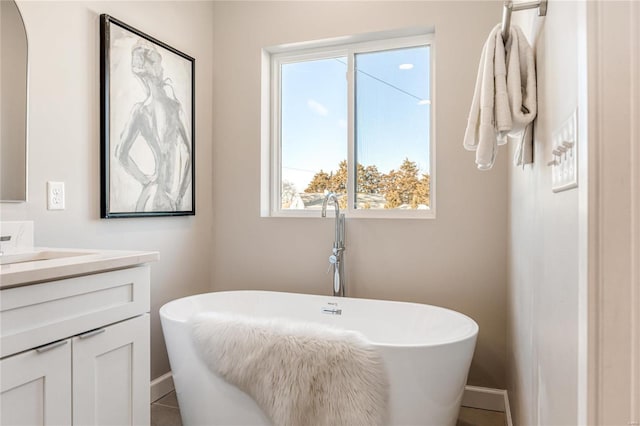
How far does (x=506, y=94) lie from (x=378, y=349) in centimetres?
100

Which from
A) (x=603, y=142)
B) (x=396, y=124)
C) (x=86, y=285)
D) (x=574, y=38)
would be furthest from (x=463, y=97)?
(x=86, y=285)

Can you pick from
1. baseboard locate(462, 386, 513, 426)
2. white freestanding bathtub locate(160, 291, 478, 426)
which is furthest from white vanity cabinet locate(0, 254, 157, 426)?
baseboard locate(462, 386, 513, 426)

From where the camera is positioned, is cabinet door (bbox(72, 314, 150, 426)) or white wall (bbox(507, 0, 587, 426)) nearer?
white wall (bbox(507, 0, 587, 426))

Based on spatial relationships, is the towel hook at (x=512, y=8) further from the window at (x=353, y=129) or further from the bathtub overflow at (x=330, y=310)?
the bathtub overflow at (x=330, y=310)

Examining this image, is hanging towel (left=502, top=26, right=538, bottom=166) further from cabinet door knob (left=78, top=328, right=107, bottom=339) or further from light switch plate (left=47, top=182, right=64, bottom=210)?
light switch plate (left=47, top=182, right=64, bottom=210)

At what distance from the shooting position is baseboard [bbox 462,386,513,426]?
7.57 feet

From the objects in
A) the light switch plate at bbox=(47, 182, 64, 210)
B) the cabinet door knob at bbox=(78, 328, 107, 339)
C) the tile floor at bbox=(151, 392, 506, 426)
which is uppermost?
the light switch plate at bbox=(47, 182, 64, 210)

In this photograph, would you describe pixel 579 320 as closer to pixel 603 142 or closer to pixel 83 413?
pixel 603 142

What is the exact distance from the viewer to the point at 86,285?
131 cm

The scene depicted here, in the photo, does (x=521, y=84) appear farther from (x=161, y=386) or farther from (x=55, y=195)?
(x=161, y=386)

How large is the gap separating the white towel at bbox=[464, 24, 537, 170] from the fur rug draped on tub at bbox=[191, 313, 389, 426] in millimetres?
882

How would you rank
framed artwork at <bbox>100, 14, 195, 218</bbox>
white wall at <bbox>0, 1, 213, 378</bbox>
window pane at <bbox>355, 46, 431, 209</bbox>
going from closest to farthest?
white wall at <bbox>0, 1, 213, 378</bbox> < framed artwork at <bbox>100, 14, 195, 218</bbox> < window pane at <bbox>355, 46, 431, 209</bbox>

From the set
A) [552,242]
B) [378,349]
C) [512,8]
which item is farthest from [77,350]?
[512,8]

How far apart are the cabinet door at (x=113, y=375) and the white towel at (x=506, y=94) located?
1.33m
